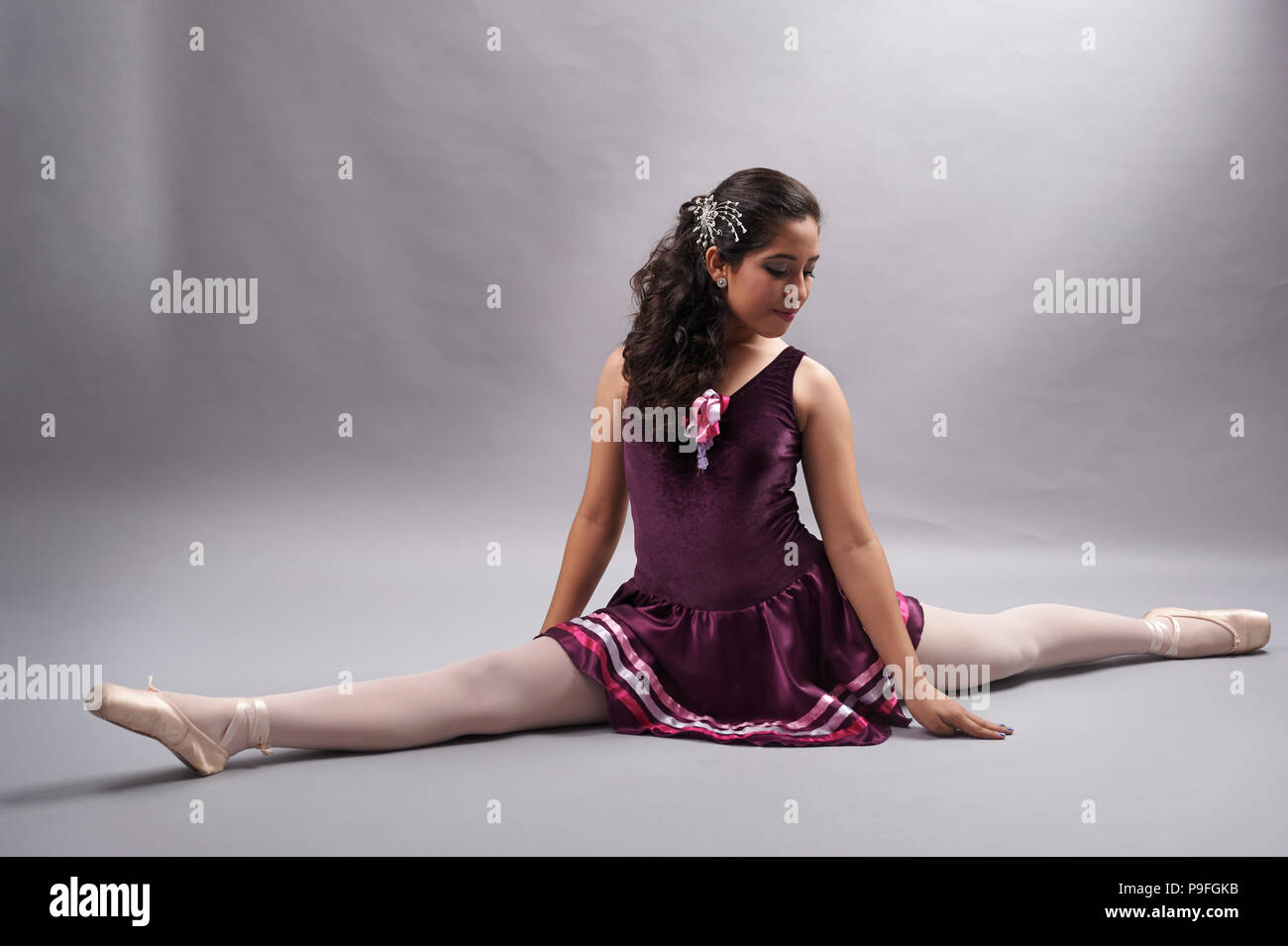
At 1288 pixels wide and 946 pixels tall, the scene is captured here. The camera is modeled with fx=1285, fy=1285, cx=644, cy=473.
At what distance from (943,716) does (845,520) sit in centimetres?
46

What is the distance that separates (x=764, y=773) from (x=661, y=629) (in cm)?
42

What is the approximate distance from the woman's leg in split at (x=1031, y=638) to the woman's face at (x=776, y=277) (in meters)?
0.78

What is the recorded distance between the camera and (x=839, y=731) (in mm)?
2658

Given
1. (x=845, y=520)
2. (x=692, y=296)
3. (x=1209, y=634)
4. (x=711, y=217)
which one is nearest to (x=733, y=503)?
(x=845, y=520)

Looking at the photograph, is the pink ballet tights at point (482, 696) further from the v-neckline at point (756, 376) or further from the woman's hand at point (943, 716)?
the v-neckline at point (756, 376)

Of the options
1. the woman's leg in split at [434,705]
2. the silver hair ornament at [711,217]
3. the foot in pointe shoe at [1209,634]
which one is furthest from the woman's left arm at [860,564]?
the foot in pointe shoe at [1209,634]

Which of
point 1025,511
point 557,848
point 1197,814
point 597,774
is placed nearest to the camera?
point 557,848

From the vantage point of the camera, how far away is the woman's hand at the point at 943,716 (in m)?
2.67

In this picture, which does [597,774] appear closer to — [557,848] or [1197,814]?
[557,848]

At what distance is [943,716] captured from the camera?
2.68m

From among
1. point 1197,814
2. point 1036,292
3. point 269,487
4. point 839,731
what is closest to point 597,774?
point 839,731

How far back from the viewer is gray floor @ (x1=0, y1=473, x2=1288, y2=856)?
214 cm

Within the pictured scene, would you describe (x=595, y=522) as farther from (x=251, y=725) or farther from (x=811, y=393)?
(x=251, y=725)

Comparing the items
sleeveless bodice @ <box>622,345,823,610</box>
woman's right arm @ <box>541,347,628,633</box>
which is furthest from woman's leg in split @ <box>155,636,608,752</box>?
sleeveless bodice @ <box>622,345,823,610</box>
